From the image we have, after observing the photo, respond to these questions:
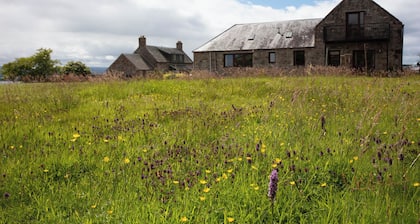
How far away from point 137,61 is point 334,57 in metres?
31.2

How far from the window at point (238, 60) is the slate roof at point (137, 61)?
62.7 ft

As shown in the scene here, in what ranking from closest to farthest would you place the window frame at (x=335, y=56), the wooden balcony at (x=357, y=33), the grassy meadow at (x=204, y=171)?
the grassy meadow at (x=204, y=171) < the wooden balcony at (x=357, y=33) < the window frame at (x=335, y=56)

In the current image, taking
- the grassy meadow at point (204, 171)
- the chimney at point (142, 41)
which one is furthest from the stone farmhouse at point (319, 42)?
the grassy meadow at point (204, 171)

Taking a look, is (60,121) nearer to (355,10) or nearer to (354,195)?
(354,195)

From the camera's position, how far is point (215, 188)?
2865mm

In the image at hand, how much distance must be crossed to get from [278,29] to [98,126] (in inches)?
1176

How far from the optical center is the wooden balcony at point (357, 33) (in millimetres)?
27031

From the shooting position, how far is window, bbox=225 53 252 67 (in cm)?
3281

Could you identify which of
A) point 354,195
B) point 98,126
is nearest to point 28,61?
point 98,126

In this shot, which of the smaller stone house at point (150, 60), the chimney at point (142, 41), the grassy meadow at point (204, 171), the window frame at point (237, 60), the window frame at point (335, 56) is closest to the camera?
the grassy meadow at point (204, 171)

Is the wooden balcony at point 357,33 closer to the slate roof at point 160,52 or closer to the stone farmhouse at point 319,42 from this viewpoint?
the stone farmhouse at point 319,42

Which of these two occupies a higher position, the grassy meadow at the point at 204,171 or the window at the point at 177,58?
the window at the point at 177,58

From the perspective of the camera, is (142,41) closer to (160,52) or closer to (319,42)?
(160,52)

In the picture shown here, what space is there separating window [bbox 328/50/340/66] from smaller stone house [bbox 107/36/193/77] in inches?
900
